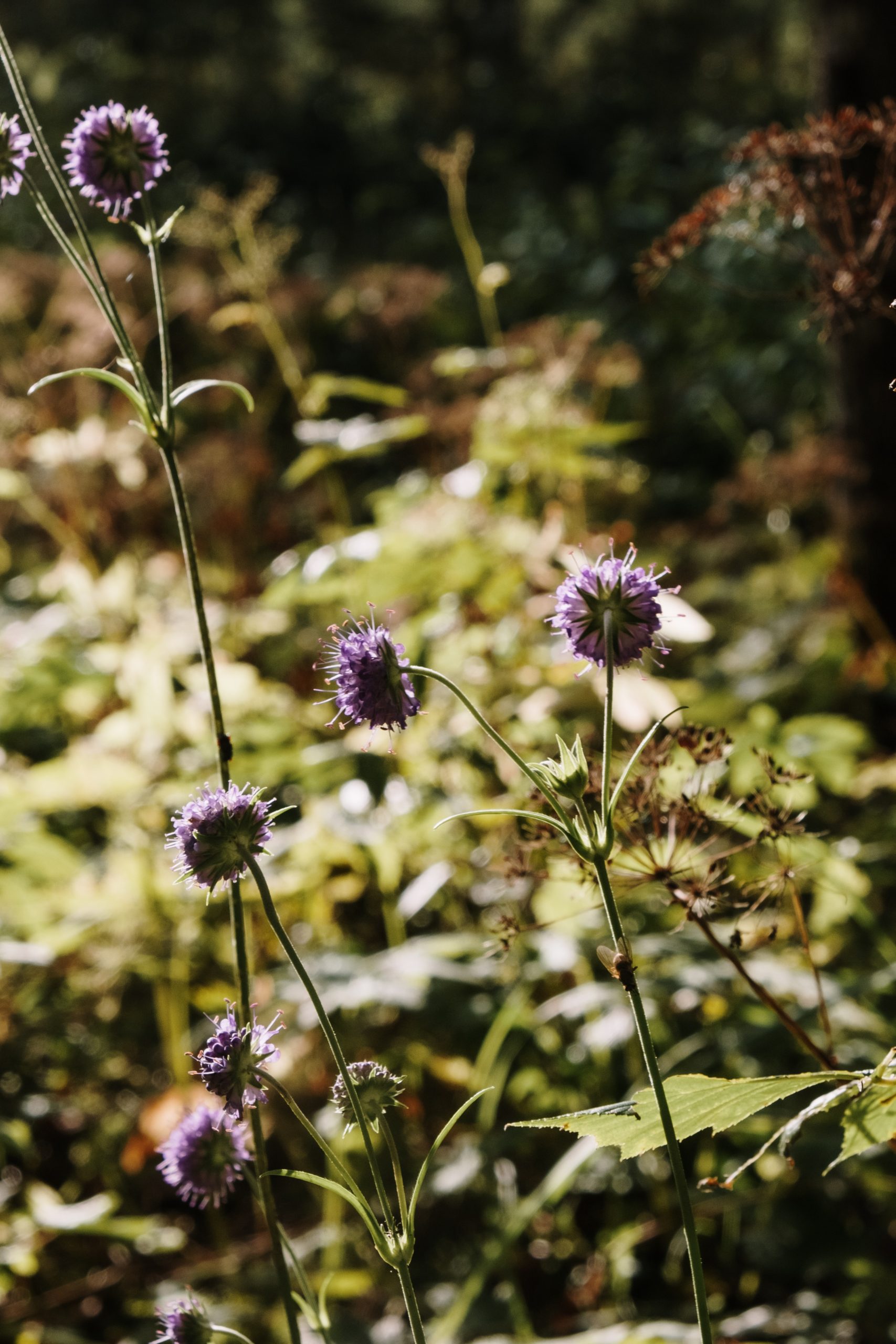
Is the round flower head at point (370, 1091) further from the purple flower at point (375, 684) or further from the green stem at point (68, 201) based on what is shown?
the green stem at point (68, 201)

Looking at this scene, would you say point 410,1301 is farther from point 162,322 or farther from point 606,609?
point 162,322

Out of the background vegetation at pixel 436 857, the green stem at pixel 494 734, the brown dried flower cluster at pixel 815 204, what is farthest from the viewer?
the background vegetation at pixel 436 857

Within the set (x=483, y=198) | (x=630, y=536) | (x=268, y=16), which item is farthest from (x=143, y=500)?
(x=268, y=16)

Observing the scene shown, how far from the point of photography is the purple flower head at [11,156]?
2.72ft

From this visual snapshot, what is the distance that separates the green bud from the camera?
70 centimetres

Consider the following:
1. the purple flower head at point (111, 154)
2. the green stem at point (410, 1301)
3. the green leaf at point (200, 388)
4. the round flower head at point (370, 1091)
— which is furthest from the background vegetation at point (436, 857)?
the purple flower head at point (111, 154)

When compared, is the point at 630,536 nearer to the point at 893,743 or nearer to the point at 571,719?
the point at 893,743

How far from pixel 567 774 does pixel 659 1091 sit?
0.70ft

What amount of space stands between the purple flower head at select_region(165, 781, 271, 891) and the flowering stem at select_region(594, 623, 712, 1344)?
233 mm

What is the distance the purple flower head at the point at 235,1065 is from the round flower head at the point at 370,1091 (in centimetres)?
6

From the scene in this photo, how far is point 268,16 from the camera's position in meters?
12.3

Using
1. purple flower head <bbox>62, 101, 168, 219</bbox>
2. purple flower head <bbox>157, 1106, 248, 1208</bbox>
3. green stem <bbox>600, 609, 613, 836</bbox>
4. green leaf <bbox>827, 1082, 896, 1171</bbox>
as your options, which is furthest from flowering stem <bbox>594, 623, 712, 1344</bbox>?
purple flower head <bbox>62, 101, 168, 219</bbox>

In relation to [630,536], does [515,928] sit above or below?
below

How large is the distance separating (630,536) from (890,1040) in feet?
6.72
